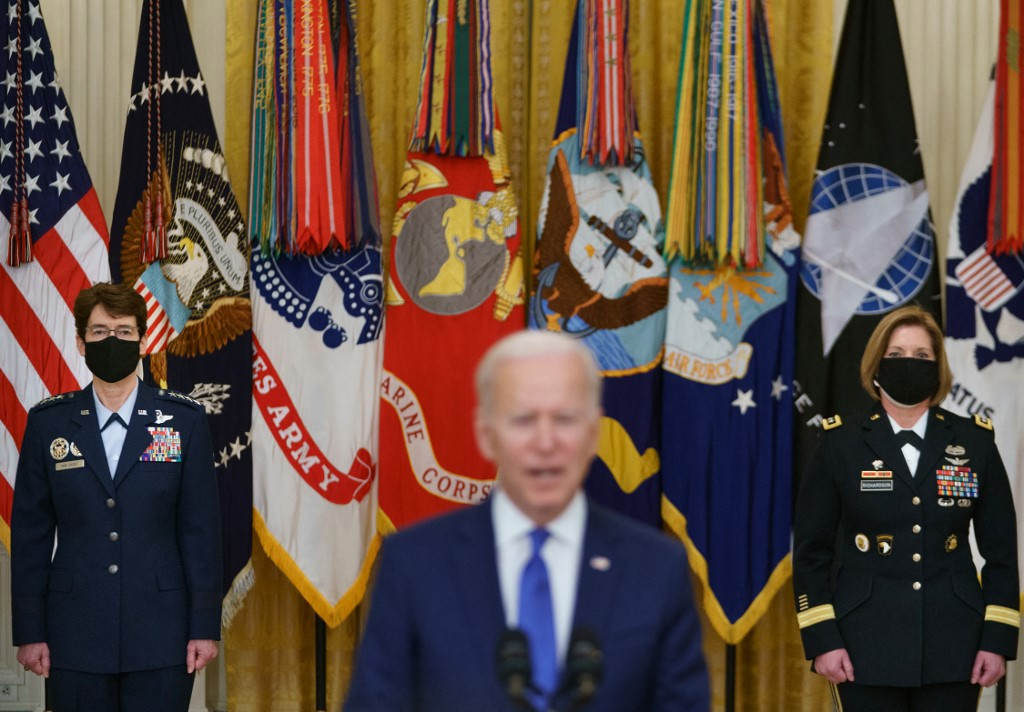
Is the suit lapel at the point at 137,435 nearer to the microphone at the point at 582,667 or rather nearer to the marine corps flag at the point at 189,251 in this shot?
the marine corps flag at the point at 189,251

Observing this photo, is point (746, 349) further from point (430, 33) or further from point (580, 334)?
point (430, 33)

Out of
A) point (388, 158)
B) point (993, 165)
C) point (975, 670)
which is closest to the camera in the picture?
point (975, 670)

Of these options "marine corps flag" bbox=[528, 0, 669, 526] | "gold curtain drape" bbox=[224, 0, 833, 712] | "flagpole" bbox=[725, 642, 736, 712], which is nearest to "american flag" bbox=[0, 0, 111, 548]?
"gold curtain drape" bbox=[224, 0, 833, 712]

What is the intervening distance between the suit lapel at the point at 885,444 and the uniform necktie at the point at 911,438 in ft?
0.05

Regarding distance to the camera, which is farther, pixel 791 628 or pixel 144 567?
pixel 791 628

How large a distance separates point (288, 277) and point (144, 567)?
174cm

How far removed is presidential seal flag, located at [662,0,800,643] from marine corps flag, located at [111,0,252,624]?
1597mm

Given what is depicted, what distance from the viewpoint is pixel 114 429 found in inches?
134

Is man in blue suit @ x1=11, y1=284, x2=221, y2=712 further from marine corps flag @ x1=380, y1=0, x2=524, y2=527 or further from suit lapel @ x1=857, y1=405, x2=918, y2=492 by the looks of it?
suit lapel @ x1=857, y1=405, x2=918, y2=492

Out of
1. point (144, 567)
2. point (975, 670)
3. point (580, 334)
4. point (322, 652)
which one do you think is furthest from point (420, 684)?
point (322, 652)

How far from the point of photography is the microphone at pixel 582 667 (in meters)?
1.48

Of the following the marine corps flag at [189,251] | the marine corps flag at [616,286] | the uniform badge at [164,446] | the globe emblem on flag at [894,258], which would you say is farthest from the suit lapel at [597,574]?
the marine corps flag at [189,251]

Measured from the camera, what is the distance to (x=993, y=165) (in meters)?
4.55

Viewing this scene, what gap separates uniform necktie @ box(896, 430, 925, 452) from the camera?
3.35 m
